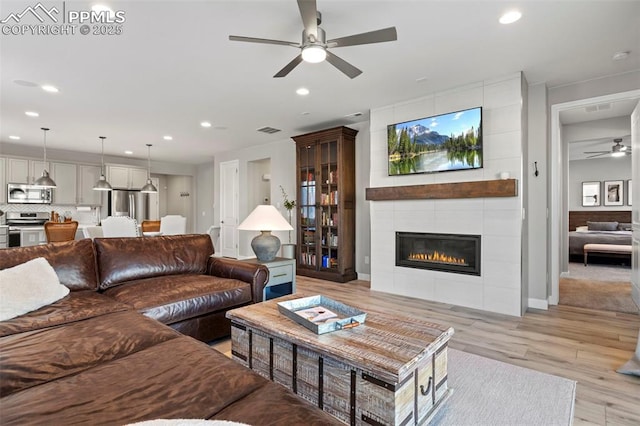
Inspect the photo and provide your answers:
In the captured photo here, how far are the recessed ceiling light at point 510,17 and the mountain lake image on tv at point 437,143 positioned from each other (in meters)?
1.24

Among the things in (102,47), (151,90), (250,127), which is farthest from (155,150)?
(102,47)

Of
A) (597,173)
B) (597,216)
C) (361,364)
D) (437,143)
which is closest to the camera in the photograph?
(361,364)

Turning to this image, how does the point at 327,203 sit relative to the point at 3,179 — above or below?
below

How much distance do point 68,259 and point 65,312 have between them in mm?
738

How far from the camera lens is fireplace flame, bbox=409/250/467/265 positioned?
3.88 metres

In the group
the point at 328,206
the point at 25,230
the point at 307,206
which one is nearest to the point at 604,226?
the point at 328,206

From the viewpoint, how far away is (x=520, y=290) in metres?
3.37

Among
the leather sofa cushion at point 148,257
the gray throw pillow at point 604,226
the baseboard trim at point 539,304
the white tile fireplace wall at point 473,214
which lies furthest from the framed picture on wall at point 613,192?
the leather sofa cushion at point 148,257

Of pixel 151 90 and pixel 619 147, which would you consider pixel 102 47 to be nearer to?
pixel 151 90

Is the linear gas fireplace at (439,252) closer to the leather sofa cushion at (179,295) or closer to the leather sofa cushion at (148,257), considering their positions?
the leather sofa cushion at (179,295)

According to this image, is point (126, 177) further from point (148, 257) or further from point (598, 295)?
point (598, 295)

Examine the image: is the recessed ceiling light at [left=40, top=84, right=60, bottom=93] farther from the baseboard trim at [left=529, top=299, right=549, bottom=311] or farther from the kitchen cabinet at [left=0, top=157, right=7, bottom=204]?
the baseboard trim at [left=529, top=299, right=549, bottom=311]

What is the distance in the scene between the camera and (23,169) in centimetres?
666

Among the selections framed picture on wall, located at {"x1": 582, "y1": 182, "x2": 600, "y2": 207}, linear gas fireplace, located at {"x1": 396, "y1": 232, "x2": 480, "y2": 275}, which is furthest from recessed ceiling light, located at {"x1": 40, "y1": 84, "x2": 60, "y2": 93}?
framed picture on wall, located at {"x1": 582, "y1": 182, "x2": 600, "y2": 207}
